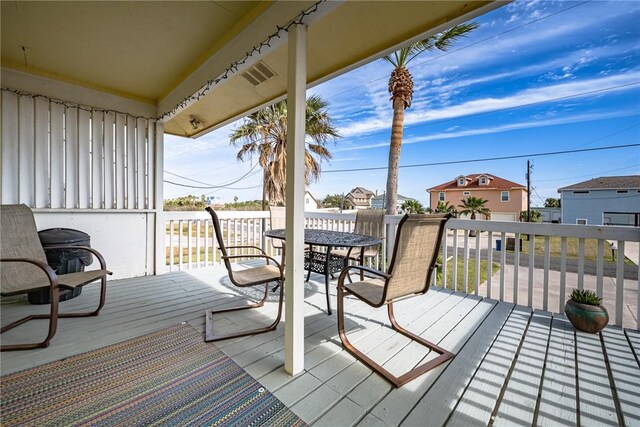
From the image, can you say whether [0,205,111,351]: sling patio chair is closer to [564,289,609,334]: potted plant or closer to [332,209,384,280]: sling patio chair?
[332,209,384,280]: sling patio chair

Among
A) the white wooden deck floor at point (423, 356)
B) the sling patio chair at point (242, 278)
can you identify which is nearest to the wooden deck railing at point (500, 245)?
the white wooden deck floor at point (423, 356)

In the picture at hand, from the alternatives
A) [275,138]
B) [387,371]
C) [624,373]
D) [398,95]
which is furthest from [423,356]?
[275,138]

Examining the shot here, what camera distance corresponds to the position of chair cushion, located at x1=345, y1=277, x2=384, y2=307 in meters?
1.83

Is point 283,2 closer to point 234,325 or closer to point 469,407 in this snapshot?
point 234,325

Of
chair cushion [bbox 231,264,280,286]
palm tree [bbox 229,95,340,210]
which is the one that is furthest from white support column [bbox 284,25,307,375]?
palm tree [bbox 229,95,340,210]

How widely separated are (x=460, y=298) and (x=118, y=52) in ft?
14.8

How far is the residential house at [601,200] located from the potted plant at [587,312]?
1758 centimetres

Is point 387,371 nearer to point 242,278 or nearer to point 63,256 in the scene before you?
point 242,278

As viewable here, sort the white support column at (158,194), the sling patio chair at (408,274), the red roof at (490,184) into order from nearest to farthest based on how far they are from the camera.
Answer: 1. the sling patio chair at (408,274)
2. the white support column at (158,194)
3. the red roof at (490,184)

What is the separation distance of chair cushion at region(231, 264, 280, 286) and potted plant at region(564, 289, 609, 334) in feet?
8.40

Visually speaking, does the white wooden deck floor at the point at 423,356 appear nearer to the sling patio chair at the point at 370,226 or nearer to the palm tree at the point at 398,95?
the sling patio chair at the point at 370,226

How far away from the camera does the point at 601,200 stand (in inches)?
666

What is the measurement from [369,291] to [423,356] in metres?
0.55

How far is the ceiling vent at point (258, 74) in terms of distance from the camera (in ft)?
8.59
